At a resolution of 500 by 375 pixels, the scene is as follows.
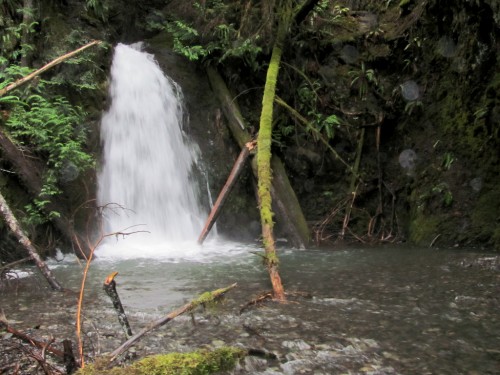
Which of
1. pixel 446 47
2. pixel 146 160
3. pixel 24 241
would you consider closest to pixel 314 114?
pixel 446 47

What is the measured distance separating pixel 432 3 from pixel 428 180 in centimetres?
296

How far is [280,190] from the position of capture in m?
8.45

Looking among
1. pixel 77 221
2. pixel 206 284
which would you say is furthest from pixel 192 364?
pixel 77 221

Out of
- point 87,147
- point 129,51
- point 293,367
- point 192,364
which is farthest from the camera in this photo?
point 129,51

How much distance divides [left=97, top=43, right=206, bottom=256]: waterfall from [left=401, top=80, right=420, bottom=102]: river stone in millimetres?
4193

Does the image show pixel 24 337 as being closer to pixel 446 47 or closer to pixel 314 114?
pixel 314 114

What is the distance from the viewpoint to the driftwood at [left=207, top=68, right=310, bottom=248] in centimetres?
814

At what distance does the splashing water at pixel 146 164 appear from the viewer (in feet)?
27.0

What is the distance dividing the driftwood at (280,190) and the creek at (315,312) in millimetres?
1440

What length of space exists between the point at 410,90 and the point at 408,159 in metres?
1.31

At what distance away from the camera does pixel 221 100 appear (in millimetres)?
9547

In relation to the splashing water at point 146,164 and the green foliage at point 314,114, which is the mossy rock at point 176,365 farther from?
the green foliage at point 314,114

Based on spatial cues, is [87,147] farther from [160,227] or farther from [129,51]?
[129,51]

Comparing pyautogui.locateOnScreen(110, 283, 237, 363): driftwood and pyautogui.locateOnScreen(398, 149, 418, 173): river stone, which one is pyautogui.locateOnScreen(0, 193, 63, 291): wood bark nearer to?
pyautogui.locateOnScreen(110, 283, 237, 363): driftwood
